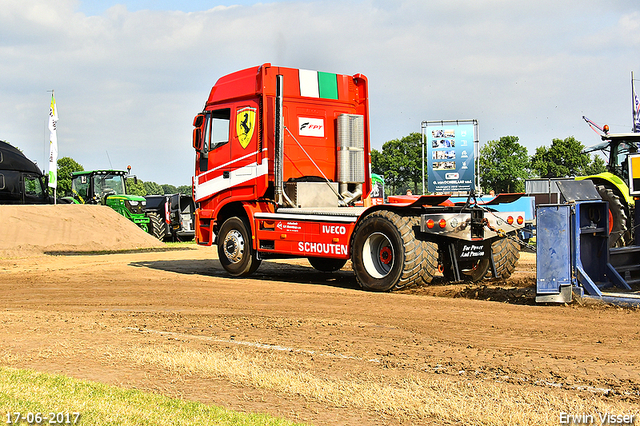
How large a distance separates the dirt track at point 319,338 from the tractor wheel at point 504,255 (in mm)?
306

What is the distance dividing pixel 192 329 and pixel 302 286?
14.1 feet

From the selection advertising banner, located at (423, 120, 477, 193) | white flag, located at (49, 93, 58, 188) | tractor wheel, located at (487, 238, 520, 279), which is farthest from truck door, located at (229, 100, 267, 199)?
advertising banner, located at (423, 120, 477, 193)

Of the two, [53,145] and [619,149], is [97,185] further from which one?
[619,149]

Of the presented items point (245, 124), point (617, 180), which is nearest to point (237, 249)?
point (245, 124)

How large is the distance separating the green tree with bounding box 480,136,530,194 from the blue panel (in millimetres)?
51040

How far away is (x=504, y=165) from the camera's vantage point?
59.3 m

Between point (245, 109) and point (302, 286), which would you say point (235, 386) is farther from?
point (245, 109)

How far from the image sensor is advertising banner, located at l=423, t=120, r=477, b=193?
29.6m

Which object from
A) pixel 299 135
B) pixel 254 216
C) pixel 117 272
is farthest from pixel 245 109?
pixel 117 272

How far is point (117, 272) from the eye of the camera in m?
14.3

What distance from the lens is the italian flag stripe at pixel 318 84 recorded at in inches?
516

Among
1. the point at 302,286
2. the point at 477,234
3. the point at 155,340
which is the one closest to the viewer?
the point at 155,340

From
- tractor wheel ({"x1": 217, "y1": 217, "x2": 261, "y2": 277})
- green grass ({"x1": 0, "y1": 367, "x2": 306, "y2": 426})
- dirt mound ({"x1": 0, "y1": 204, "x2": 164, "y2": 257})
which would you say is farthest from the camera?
dirt mound ({"x1": 0, "y1": 204, "x2": 164, "y2": 257})

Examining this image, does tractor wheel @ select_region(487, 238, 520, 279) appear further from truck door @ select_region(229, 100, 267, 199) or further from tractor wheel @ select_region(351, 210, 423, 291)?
truck door @ select_region(229, 100, 267, 199)
